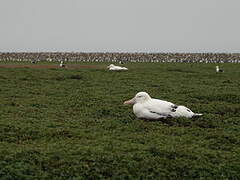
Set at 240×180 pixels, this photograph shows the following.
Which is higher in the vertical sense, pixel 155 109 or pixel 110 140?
pixel 155 109

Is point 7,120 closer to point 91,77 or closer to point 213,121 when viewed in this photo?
point 213,121

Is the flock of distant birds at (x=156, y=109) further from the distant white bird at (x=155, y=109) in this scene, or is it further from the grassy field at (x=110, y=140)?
the grassy field at (x=110, y=140)

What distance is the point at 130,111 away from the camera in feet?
41.7

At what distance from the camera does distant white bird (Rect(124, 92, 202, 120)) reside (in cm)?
1089

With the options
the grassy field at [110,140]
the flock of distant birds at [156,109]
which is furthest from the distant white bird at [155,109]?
the grassy field at [110,140]

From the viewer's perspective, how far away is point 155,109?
10.9m

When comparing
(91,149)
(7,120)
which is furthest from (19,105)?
(91,149)

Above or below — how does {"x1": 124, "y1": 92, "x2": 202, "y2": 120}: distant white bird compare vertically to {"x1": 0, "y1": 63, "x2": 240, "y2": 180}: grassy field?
above

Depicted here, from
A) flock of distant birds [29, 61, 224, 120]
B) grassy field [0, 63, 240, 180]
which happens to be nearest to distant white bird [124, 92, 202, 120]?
flock of distant birds [29, 61, 224, 120]

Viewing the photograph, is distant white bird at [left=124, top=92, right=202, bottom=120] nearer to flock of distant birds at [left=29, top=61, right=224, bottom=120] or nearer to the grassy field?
flock of distant birds at [left=29, top=61, right=224, bottom=120]

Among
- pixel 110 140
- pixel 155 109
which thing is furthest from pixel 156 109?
pixel 110 140

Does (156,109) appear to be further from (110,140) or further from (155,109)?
(110,140)

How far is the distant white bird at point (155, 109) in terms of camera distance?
10.9 m

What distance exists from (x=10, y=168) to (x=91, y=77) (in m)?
17.0
